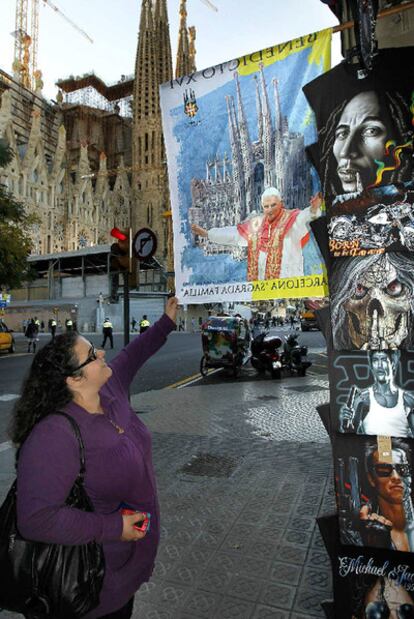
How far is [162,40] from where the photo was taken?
74062 mm

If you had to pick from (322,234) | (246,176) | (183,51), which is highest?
(183,51)

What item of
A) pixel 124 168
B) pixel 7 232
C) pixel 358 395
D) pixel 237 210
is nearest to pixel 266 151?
pixel 237 210

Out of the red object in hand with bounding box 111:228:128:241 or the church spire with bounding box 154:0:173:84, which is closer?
the red object in hand with bounding box 111:228:128:241

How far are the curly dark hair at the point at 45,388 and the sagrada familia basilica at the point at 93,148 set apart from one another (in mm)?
50421

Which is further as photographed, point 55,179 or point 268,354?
point 55,179

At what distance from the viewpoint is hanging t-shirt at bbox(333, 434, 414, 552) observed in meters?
2.00

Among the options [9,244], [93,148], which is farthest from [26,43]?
[9,244]

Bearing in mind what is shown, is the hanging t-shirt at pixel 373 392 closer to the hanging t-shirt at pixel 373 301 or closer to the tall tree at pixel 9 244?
the hanging t-shirt at pixel 373 301

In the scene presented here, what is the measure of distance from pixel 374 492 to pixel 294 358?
1038cm

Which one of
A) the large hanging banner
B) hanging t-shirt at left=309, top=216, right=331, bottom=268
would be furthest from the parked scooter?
hanging t-shirt at left=309, top=216, right=331, bottom=268

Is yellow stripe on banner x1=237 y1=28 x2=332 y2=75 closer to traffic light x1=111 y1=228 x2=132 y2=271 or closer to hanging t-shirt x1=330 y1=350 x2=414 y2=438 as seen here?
hanging t-shirt x1=330 y1=350 x2=414 y2=438

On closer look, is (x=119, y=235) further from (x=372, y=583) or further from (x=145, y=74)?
(x=145, y=74)

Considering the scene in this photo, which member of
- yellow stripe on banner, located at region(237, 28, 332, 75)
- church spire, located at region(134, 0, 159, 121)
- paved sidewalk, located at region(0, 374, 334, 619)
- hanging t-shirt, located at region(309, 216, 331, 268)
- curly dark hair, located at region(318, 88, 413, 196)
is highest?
church spire, located at region(134, 0, 159, 121)

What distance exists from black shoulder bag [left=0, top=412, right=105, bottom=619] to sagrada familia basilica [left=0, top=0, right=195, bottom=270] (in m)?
50.8
